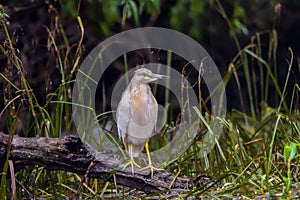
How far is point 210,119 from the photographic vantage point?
2.87 m

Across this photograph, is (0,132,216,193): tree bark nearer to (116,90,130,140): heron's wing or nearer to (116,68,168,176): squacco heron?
(116,68,168,176): squacco heron

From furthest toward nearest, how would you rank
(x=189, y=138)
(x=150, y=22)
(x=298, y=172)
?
(x=150, y=22) → (x=189, y=138) → (x=298, y=172)

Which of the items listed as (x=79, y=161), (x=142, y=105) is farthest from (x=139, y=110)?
(x=79, y=161)

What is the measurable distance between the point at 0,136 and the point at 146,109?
592mm

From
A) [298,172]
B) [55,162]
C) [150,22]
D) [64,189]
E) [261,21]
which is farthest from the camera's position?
[261,21]

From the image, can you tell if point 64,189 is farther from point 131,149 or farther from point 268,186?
point 268,186

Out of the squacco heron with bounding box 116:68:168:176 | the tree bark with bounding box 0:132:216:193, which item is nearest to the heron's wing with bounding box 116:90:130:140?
the squacco heron with bounding box 116:68:168:176

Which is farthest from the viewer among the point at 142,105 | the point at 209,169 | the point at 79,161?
the point at 209,169

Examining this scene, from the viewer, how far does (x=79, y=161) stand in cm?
221

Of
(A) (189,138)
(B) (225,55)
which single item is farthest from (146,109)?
(B) (225,55)

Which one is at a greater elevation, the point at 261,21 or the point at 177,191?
the point at 261,21

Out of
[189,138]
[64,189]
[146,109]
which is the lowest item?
[64,189]

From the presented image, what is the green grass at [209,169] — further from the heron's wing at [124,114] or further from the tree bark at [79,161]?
the heron's wing at [124,114]

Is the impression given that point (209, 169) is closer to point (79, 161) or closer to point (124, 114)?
point (124, 114)
